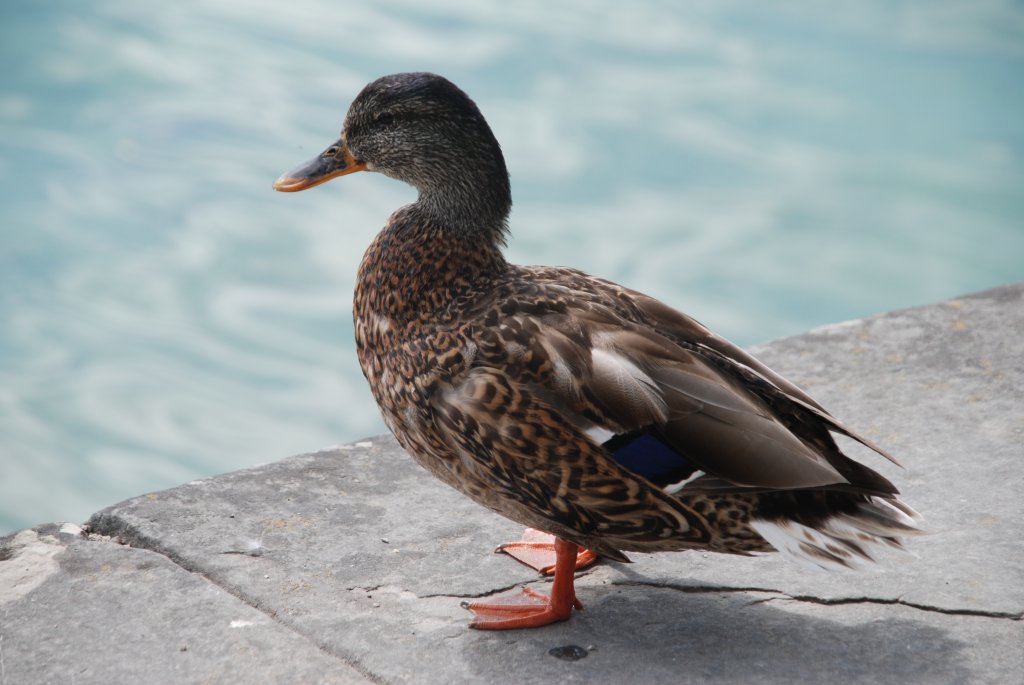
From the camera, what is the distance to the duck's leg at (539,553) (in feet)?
8.67

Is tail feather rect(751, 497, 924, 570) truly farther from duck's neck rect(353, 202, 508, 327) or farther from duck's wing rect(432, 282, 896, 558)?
duck's neck rect(353, 202, 508, 327)

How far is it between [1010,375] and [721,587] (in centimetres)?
144

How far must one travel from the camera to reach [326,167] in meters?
2.73

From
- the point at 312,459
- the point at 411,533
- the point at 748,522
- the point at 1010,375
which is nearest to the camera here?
the point at 748,522

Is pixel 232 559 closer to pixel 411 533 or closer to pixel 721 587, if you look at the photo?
pixel 411 533

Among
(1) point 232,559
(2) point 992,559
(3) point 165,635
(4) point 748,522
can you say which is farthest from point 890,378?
(3) point 165,635

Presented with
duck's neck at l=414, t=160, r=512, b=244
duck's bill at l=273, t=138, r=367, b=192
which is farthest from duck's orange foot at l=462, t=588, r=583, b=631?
duck's bill at l=273, t=138, r=367, b=192

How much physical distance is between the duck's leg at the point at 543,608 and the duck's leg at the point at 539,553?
0.67ft

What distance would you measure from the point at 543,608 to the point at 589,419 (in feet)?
1.43

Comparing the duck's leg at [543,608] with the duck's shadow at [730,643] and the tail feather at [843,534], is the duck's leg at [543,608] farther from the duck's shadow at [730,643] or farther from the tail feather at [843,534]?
the tail feather at [843,534]

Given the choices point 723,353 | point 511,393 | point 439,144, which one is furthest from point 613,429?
point 439,144

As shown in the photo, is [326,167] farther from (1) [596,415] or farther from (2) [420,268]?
(1) [596,415]

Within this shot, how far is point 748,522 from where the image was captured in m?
2.23

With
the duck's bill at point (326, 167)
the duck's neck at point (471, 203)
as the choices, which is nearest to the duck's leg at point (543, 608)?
the duck's neck at point (471, 203)
